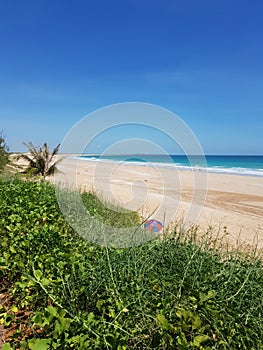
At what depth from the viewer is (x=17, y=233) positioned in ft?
13.7

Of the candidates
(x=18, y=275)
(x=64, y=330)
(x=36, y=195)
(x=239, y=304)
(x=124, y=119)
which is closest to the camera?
(x=64, y=330)

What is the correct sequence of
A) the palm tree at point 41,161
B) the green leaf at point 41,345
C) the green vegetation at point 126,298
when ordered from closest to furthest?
the green leaf at point 41,345 < the green vegetation at point 126,298 < the palm tree at point 41,161

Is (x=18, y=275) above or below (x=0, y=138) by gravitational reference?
below

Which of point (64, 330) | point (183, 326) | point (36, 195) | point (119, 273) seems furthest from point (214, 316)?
point (36, 195)

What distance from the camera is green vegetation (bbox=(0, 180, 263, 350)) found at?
2.12 m

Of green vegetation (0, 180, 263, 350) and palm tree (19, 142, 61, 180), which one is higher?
palm tree (19, 142, 61, 180)

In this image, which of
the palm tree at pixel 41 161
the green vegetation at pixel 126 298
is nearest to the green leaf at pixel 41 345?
the green vegetation at pixel 126 298

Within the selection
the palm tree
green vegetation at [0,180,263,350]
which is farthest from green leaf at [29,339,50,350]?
the palm tree

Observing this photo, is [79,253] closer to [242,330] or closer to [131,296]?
[131,296]

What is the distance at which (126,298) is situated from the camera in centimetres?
253

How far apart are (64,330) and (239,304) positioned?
56.5 inches

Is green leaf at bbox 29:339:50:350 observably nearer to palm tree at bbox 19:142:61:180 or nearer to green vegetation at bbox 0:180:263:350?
green vegetation at bbox 0:180:263:350

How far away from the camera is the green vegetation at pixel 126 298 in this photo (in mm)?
2115

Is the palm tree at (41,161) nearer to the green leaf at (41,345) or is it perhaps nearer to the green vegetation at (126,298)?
the green vegetation at (126,298)
